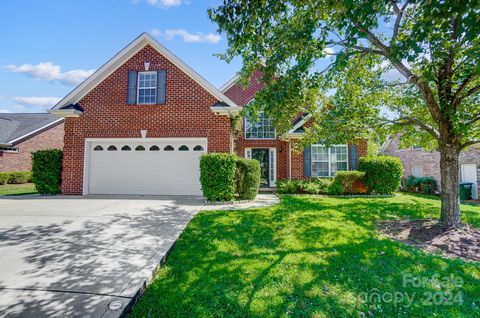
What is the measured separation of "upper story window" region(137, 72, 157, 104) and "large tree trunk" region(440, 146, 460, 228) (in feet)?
35.7

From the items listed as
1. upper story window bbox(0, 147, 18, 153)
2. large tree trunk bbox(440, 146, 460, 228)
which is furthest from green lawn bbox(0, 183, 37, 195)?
large tree trunk bbox(440, 146, 460, 228)

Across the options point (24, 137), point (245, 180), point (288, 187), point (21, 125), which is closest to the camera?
point (245, 180)

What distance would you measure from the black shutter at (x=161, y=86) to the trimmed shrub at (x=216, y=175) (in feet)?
12.9

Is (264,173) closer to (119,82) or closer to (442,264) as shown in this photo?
(119,82)

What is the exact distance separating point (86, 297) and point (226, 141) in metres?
8.56

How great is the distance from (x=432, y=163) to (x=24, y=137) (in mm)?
32475

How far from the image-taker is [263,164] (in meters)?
16.6

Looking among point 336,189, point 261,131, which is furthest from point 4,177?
point 336,189

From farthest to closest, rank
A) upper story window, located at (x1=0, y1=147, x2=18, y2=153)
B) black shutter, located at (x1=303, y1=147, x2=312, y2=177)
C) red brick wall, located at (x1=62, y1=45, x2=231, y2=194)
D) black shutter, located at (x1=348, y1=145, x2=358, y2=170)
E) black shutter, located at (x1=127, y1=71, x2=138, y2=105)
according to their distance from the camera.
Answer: upper story window, located at (x1=0, y1=147, x2=18, y2=153) < black shutter, located at (x1=303, y1=147, x2=312, y2=177) < black shutter, located at (x1=348, y1=145, x2=358, y2=170) < black shutter, located at (x1=127, y1=71, x2=138, y2=105) < red brick wall, located at (x1=62, y1=45, x2=231, y2=194)

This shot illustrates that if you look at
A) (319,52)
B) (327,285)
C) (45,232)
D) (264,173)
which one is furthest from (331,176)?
(45,232)

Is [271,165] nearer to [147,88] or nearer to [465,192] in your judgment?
[147,88]

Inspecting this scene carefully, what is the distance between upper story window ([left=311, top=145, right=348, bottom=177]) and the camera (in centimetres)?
1459

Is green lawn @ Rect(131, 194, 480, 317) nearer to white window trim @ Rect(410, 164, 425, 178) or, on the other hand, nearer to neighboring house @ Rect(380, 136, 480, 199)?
neighboring house @ Rect(380, 136, 480, 199)

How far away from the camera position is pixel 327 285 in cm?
375
